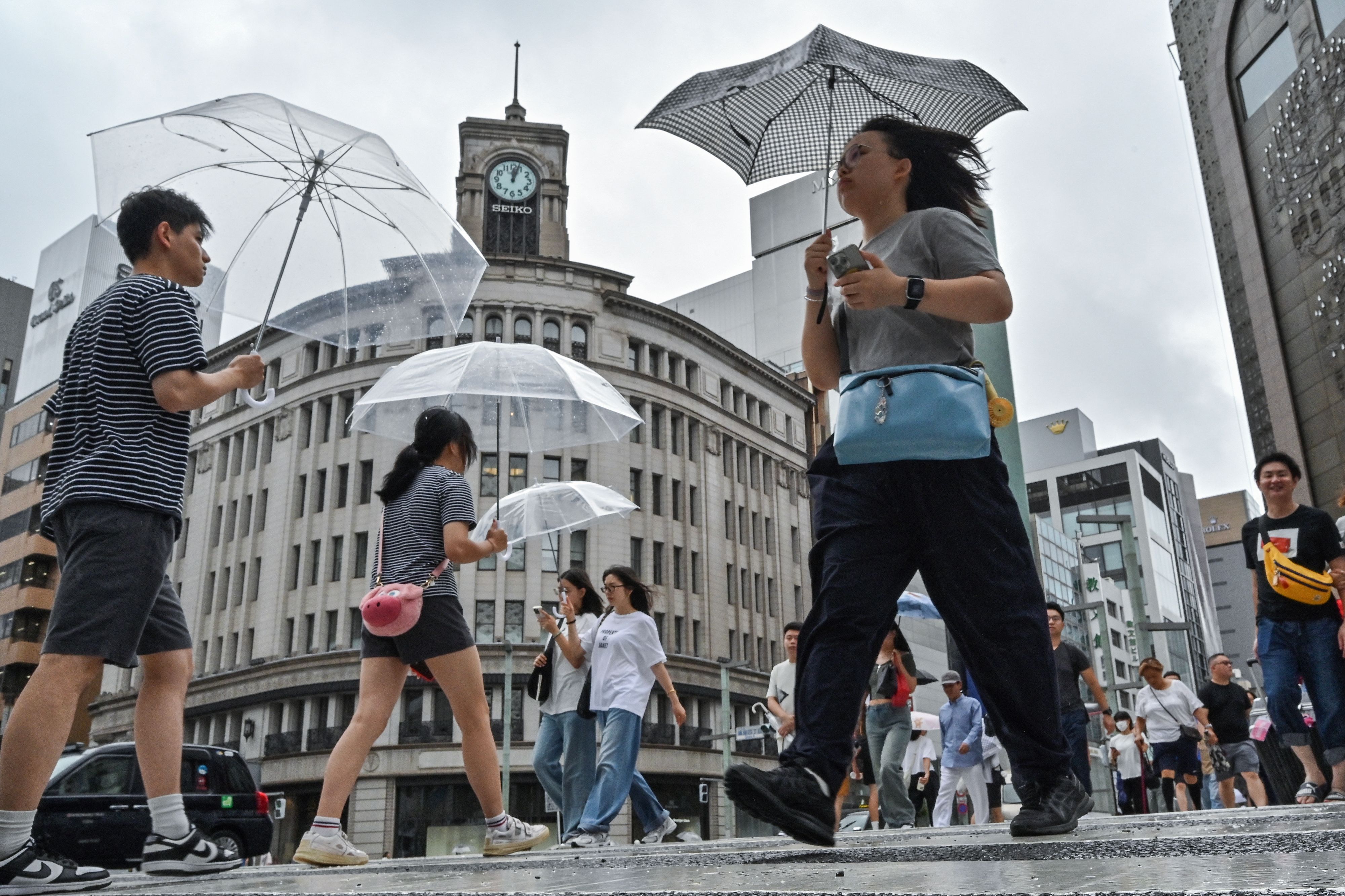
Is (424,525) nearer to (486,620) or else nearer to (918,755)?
(918,755)

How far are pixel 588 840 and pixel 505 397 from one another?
4.36 meters

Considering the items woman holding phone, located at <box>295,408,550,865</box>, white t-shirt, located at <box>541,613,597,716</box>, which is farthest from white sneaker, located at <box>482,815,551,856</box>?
white t-shirt, located at <box>541,613,597,716</box>

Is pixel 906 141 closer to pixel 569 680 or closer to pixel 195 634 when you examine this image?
pixel 569 680

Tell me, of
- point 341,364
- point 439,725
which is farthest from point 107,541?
point 341,364

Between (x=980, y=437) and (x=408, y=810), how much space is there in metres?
40.3

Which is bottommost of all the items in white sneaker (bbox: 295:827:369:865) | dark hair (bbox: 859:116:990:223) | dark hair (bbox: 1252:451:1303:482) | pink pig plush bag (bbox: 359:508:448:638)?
white sneaker (bbox: 295:827:369:865)

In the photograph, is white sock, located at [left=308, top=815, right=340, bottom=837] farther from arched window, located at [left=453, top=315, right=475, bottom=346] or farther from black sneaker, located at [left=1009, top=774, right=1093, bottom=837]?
arched window, located at [left=453, top=315, right=475, bottom=346]

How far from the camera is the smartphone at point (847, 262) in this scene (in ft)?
8.77

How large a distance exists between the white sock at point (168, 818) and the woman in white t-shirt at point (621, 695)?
2667 mm

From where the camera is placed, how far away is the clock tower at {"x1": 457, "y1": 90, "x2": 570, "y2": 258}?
53.7 metres

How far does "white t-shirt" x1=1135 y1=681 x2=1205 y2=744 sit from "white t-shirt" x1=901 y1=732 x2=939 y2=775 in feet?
8.70

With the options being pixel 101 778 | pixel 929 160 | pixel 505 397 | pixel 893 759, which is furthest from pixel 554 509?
pixel 929 160

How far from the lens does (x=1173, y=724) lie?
11.3 meters

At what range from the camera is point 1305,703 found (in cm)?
1480
